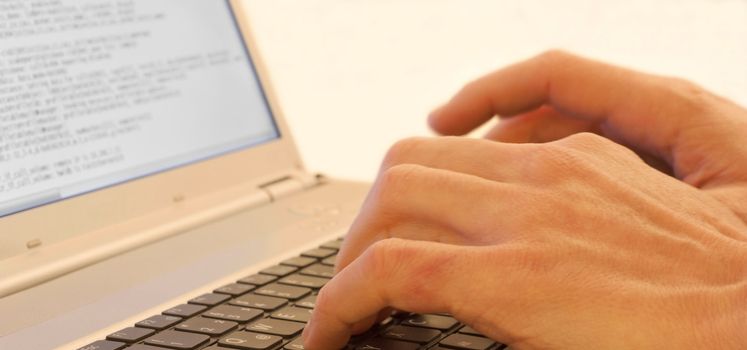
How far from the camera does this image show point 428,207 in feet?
1.70

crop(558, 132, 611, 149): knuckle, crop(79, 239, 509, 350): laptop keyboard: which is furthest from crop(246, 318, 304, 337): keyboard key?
crop(558, 132, 611, 149): knuckle

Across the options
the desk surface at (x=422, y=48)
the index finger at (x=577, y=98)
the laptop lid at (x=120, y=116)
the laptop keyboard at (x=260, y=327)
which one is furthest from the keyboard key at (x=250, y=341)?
the desk surface at (x=422, y=48)

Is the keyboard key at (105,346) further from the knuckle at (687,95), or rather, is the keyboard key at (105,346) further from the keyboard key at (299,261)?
the knuckle at (687,95)

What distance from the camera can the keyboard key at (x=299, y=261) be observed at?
2.22ft

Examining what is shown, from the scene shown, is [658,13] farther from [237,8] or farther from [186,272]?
[186,272]

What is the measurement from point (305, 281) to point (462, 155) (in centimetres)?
16

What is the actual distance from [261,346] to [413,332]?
0.32 ft

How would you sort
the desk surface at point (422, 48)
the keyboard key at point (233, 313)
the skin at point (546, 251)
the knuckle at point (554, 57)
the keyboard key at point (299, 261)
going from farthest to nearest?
the desk surface at point (422, 48), the knuckle at point (554, 57), the keyboard key at point (299, 261), the keyboard key at point (233, 313), the skin at point (546, 251)

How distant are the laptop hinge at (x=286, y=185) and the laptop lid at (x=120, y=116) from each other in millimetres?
11

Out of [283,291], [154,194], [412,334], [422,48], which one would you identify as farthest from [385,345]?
[422,48]

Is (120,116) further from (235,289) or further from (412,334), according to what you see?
(412,334)

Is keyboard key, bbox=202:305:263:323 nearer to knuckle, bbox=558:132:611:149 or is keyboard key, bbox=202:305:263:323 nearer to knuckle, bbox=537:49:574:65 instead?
knuckle, bbox=558:132:611:149

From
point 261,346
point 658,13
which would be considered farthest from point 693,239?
point 658,13

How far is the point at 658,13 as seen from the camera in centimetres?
151
